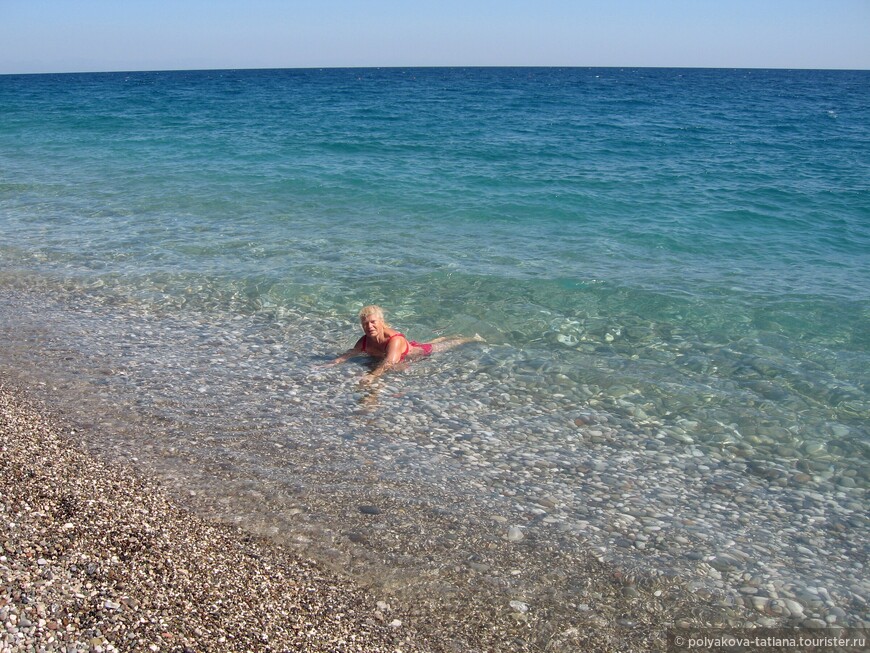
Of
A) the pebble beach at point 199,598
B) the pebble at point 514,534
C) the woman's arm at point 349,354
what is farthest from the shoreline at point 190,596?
the woman's arm at point 349,354

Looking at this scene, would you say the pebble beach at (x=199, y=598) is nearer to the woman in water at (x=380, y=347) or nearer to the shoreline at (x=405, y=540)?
the shoreline at (x=405, y=540)

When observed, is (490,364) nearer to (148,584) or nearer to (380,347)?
(380,347)

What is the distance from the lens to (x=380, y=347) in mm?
9016

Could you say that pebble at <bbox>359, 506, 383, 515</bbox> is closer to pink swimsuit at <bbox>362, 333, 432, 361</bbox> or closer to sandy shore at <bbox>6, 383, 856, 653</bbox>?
sandy shore at <bbox>6, 383, 856, 653</bbox>

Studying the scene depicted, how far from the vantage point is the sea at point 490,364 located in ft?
18.5

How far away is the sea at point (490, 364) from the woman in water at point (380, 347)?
21cm

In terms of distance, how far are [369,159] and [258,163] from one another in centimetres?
372

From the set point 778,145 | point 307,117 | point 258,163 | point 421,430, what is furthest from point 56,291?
point 307,117

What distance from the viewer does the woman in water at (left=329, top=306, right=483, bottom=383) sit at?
880 centimetres

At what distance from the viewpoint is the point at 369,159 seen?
25.0 m

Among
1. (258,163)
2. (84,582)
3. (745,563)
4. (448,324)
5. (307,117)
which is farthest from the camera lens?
(307,117)

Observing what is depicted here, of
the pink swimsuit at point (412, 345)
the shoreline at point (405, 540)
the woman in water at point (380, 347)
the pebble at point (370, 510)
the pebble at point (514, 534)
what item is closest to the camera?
the shoreline at point (405, 540)

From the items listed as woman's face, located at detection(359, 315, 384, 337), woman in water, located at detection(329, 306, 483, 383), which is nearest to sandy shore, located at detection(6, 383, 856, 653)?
woman in water, located at detection(329, 306, 483, 383)

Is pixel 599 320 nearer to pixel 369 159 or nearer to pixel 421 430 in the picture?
pixel 421 430
